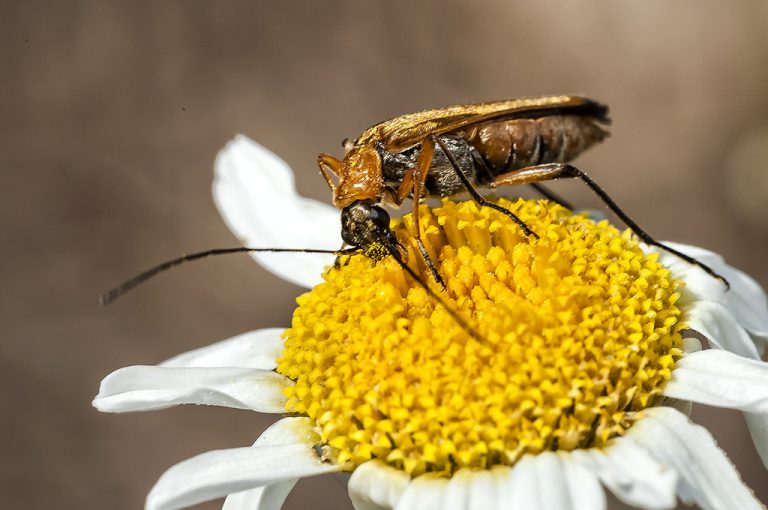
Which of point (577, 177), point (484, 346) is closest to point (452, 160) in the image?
point (577, 177)

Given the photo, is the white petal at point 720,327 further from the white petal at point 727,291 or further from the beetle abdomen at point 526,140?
the beetle abdomen at point 526,140

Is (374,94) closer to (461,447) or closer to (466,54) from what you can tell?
(466,54)

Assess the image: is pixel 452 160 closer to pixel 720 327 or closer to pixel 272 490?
pixel 720 327

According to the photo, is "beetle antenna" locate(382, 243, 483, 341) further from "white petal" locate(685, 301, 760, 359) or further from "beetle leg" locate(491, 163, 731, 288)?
"white petal" locate(685, 301, 760, 359)

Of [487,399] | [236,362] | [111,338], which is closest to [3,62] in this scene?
[111,338]

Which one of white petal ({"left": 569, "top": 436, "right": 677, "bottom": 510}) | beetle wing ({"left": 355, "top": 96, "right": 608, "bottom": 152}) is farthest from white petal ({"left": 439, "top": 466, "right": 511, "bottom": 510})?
beetle wing ({"left": 355, "top": 96, "right": 608, "bottom": 152})

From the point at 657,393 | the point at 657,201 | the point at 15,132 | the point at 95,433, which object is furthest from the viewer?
the point at 15,132
